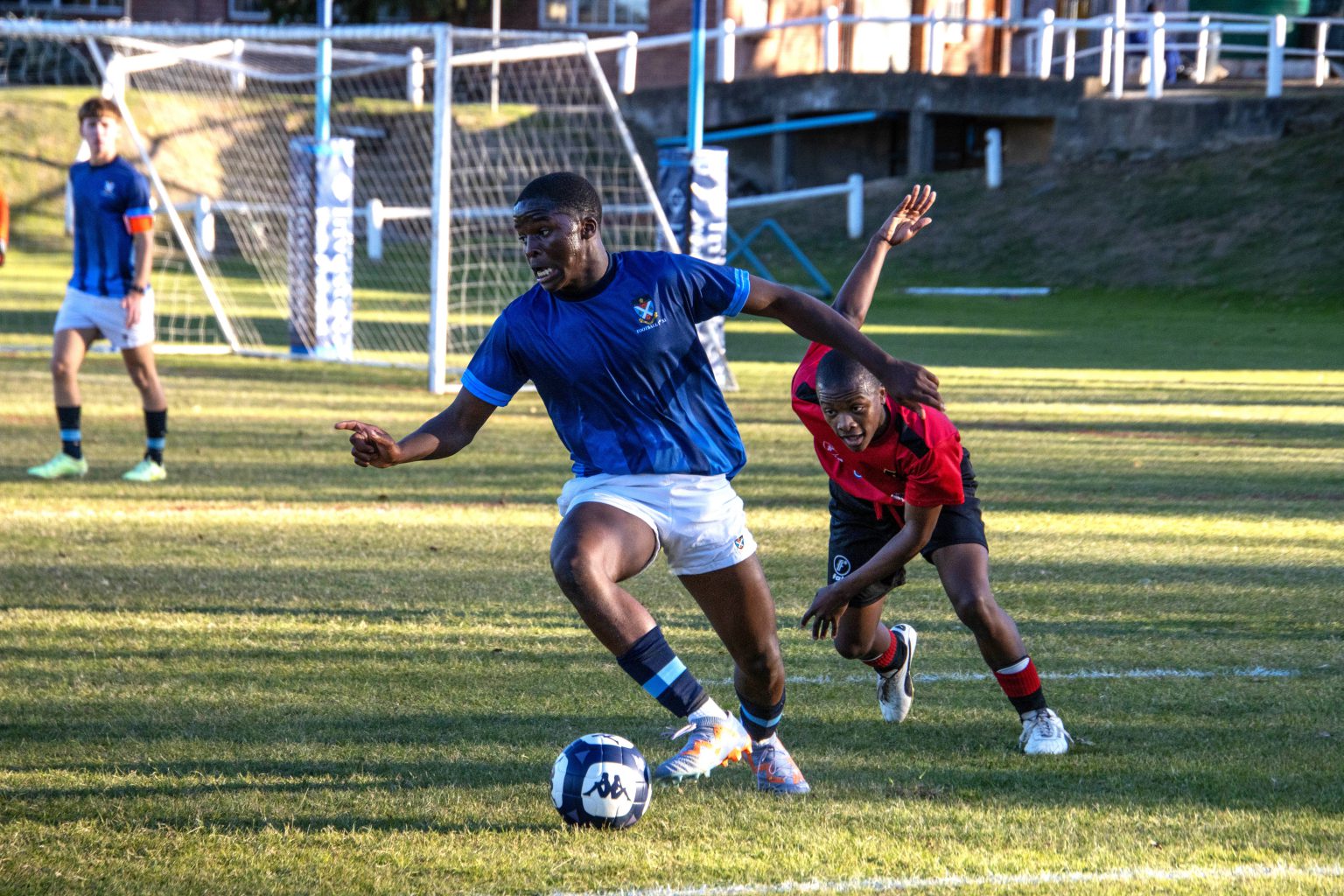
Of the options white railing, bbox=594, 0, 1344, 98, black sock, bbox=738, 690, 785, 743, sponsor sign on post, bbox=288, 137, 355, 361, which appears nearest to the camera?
black sock, bbox=738, 690, 785, 743

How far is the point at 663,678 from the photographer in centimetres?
427

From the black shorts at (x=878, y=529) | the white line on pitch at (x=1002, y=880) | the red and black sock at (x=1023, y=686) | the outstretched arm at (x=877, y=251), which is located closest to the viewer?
the white line on pitch at (x=1002, y=880)

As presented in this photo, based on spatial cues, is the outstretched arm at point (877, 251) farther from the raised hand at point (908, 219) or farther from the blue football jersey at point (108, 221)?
the blue football jersey at point (108, 221)

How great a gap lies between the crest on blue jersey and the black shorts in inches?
44.7

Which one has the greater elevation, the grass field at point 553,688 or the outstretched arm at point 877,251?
the outstretched arm at point 877,251

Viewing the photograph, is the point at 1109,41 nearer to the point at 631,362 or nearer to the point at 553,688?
the point at 553,688

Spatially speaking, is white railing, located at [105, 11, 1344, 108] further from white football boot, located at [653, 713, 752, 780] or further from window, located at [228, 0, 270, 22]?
white football boot, located at [653, 713, 752, 780]

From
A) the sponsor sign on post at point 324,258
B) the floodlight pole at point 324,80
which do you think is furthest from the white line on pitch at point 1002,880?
the floodlight pole at point 324,80

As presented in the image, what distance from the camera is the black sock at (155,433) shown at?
9664 mm

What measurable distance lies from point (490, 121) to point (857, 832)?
2706 centimetres

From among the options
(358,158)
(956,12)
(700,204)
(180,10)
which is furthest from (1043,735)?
(180,10)

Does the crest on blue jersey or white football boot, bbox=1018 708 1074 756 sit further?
white football boot, bbox=1018 708 1074 756

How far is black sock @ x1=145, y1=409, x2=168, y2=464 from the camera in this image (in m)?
9.66

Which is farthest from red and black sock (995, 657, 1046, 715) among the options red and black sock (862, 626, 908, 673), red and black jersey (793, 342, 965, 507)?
red and black jersey (793, 342, 965, 507)
